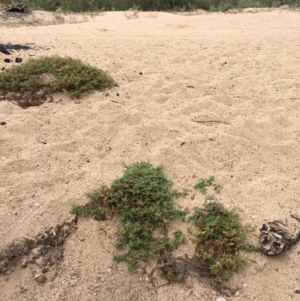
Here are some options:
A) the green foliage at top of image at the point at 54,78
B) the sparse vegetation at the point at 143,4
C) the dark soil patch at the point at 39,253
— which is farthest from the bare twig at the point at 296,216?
the sparse vegetation at the point at 143,4

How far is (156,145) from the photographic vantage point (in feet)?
10.7

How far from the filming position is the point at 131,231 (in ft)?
8.18

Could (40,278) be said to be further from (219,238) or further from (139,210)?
(219,238)

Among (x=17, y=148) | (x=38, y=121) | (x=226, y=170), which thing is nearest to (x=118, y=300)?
(x=226, y=170)

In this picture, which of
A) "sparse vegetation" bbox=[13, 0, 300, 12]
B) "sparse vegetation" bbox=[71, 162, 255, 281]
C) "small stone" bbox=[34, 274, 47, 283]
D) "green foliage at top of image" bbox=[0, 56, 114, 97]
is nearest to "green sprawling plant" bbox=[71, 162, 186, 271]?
"sparse vegetation" bbox=[71, 162, 255, 281]

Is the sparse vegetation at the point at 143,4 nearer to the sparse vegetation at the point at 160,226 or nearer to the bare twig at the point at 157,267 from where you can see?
the sparse vegetation at the point at 160,226

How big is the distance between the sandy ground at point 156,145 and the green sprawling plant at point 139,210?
88mm

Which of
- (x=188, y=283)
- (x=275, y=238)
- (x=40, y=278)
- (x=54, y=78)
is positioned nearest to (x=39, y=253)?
(x=40, y=278)

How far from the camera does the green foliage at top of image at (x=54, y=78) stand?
3.94 metres

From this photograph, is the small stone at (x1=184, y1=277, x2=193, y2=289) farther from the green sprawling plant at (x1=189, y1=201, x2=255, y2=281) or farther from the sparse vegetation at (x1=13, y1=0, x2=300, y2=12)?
the sparse vegetation at (x1=13, y1=0, x2=300, y2=12)

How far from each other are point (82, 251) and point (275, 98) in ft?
8.59

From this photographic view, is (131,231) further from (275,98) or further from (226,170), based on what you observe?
(275,98)

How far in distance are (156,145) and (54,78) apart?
1549 millimetres

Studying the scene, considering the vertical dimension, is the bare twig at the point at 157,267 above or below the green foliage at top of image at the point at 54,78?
below
